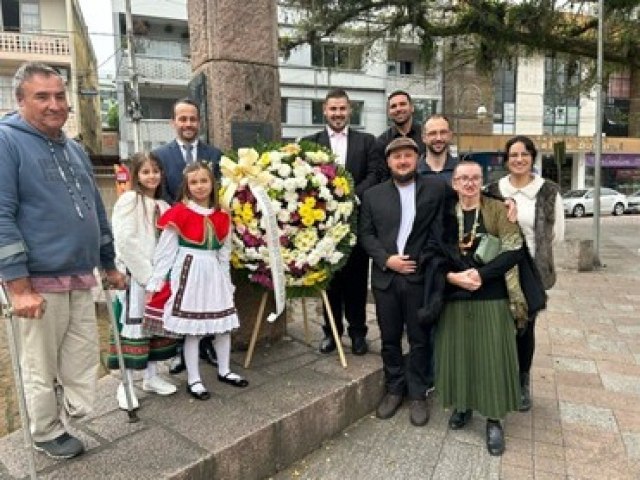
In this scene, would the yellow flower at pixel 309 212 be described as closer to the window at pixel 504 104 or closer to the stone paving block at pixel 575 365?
the stone paving block at pixel 575 365

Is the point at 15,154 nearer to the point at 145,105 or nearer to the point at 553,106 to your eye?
the point at 145,105

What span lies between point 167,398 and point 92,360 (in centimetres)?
67

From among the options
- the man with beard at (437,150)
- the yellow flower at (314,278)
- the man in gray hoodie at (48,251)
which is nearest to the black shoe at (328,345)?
the yellow flower at (314,278)

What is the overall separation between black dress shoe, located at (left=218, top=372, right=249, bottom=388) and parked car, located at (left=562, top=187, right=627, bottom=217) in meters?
21.8

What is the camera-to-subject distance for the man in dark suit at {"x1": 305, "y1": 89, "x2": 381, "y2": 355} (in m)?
4.06

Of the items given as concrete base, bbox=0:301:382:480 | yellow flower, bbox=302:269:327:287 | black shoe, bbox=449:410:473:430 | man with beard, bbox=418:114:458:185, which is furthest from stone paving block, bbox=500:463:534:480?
man with beard, bbox=418:114:458:185

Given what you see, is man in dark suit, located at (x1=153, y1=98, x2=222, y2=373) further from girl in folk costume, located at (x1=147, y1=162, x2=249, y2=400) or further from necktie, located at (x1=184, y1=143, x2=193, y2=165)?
girl in folk costume, located at (x1=147, y1=162, x2=249, y2=400)

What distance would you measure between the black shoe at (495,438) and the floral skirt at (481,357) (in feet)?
0.41

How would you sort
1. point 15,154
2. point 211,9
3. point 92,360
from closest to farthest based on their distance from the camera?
point 15,154 < point 92,360 < point 211,9

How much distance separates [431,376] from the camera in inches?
147

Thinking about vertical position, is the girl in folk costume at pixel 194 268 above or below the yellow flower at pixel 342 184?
below

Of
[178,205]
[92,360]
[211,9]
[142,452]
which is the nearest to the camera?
[142,452]

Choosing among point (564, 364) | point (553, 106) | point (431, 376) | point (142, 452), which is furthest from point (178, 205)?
point (553, 106)

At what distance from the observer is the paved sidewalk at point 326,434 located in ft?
8.64
